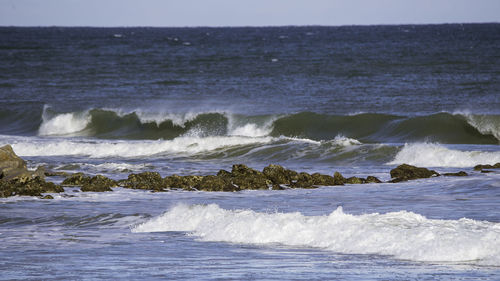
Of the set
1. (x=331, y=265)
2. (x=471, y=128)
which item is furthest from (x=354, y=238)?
(x=471, y=128)

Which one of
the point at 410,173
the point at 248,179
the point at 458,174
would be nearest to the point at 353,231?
the point at 248,179

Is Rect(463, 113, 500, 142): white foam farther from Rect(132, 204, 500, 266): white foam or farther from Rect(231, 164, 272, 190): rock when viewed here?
Rect(132, 204, 500, 266): white foam

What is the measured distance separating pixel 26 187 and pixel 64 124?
2023 centimetres

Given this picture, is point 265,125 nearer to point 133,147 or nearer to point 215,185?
point 133,147

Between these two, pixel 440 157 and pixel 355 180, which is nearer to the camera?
pixel 355 180

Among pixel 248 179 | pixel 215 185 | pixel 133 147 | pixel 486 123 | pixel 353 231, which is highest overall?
pixel 486 123

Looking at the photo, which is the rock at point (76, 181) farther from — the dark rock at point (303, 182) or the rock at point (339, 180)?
the rock at point (339, 180)

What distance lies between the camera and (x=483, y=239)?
9.30 metres

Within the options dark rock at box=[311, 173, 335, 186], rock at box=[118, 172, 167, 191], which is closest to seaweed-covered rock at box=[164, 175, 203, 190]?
rock at box=[118, 172, 167, 191]

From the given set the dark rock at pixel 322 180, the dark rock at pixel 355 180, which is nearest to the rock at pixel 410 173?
the dark rock at pixel 355 180

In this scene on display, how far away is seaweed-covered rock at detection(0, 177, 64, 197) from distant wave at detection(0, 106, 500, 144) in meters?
15.0

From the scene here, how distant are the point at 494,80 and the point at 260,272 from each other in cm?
3637

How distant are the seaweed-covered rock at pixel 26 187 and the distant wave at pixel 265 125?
14950 mm

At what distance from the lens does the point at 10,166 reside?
655 inches
